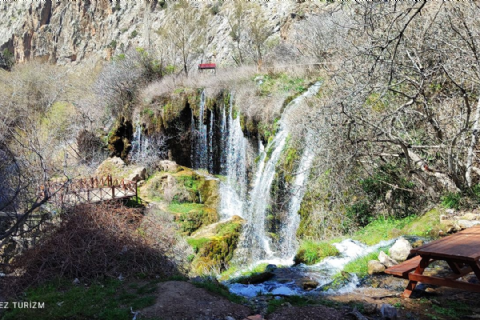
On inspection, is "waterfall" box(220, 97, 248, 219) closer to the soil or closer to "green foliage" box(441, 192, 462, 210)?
"green foliage" box(441, 192, 462, 210)

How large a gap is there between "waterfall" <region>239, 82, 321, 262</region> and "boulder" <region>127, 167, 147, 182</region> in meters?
5.23

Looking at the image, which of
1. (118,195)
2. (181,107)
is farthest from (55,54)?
(118,195)

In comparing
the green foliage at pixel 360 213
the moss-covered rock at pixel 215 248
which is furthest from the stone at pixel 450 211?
the moss-covered rock at pixel 215 248

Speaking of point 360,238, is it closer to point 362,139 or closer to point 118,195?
point 362,139

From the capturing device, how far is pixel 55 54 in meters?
44.0

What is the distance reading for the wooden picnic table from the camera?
12.8 ft

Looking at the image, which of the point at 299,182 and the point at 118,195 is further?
the point at 118,195

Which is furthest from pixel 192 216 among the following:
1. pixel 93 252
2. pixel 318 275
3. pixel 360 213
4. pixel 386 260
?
pixel 386 260

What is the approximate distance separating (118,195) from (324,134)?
8584 mm

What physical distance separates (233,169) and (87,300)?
37.5 ft

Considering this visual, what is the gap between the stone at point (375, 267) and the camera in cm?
575

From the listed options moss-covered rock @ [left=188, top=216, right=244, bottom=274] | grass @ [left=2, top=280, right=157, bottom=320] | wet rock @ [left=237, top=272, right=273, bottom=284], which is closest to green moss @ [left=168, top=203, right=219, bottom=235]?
moss-covered rock @ [left=188, top=216, right=244, bottom=274]

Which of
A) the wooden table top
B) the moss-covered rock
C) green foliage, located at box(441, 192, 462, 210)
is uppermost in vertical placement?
the wooden table top

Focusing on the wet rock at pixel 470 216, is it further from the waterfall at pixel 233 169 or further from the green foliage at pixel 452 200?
the waterfall at pixel 233 169
